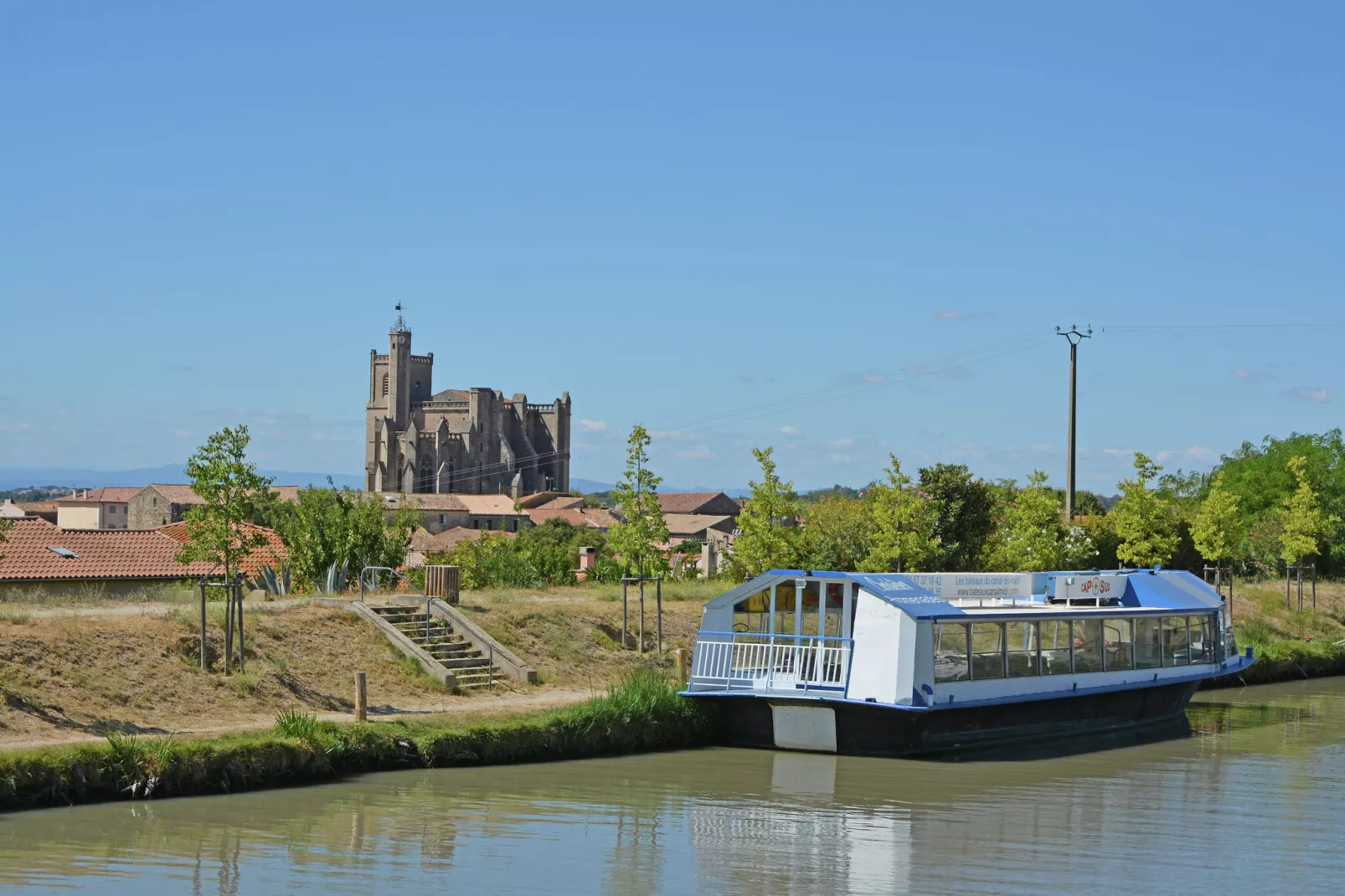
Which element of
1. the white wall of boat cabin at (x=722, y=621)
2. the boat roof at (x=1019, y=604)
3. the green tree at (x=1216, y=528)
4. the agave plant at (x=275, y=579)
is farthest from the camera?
the green tree at (x=1216, y=528)

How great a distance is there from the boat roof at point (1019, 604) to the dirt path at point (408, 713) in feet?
10.8

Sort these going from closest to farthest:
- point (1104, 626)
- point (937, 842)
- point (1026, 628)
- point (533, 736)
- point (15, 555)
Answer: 1. point (937, 842)
2. point (533, 736)
3. point (1026, 628)
4. point (1104, 626)
5. point (15, 555)

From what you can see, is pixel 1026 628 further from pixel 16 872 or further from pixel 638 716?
pixel 16 872

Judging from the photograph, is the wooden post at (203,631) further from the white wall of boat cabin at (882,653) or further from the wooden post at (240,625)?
the white wall of boat cabin at (882,653)

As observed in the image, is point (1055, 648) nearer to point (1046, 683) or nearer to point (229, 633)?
point (1046, 683)

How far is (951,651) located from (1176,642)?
8.75 metres

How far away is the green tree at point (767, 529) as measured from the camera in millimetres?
34906

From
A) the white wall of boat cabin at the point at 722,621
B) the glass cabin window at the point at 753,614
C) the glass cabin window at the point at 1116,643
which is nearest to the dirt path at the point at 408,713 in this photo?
the white wall of boat cabin at the point at 722,621

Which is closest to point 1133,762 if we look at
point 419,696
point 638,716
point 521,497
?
point 638,716

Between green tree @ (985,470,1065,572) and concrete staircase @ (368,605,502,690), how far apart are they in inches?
726

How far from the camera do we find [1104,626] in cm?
2884

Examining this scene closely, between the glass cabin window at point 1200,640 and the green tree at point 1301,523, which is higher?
the green tree at point 1301,523

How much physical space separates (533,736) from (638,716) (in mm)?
2195

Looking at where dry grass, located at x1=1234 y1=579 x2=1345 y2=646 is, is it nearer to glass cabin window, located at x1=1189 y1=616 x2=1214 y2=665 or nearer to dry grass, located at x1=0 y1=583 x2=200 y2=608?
glass cabin window, located at x1=1189 y1=616 x2=1214 y2=665
